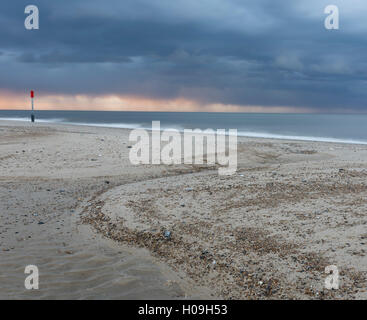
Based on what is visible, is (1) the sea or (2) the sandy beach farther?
(1) the sea

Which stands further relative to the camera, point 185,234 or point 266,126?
point 266,126

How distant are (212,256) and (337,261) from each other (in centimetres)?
177

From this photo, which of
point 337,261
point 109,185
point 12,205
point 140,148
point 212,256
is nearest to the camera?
point 337,261

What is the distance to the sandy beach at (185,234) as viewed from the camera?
436cm

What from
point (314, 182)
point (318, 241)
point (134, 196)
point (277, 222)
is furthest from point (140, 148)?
point (318, 241)

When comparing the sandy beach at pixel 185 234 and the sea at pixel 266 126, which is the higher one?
the sea at pixel 266 126

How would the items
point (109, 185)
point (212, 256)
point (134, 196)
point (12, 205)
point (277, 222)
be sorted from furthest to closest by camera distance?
point (109, 185) < point (134, 196) < point (12, 205) < point (277, 222) < point (212, 256)

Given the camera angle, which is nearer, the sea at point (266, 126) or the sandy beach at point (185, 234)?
the sandy beach at point (185, 234)

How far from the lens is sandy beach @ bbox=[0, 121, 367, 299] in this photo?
436 cm

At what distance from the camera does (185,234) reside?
19.0 ft

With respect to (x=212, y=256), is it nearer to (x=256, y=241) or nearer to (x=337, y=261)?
(x=256, y=241)

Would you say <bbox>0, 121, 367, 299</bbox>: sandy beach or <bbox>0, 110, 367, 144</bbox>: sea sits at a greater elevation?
<bbox>0, 110, 367, 144</bbox>: sea
